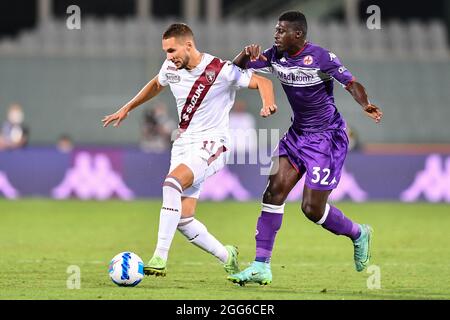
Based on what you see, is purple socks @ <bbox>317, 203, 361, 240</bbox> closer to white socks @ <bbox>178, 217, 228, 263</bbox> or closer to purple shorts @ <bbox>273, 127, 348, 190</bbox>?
purple shorts @ <bbox>273, 127, 348, 190</bbox>

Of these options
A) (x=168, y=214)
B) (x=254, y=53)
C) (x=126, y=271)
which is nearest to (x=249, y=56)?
(x=254, y=53)

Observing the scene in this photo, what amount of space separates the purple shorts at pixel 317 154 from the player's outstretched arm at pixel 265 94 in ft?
1.60

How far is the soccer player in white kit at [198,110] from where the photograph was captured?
8.50m

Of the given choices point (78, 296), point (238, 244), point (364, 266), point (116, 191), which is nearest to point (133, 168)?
point (116, 191)

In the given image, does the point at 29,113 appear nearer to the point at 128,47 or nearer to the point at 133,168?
the point at 128,47

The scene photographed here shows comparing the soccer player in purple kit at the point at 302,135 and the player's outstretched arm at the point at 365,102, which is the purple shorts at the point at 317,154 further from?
the player's outstretched arm at the point at 365,102

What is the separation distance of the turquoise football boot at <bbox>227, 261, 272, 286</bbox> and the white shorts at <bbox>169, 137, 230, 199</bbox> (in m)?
0.82

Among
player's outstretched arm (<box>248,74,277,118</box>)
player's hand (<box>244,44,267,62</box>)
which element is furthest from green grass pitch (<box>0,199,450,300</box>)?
player's hand (<box>244,44,267,62</box>)

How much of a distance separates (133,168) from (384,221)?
548cm

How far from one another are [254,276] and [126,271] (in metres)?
1.08

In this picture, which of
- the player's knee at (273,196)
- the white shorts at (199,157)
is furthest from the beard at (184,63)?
the player's knee at (273,196)

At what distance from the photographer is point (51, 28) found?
23.6 meters

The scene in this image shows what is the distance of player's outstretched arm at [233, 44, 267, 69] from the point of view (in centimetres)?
866

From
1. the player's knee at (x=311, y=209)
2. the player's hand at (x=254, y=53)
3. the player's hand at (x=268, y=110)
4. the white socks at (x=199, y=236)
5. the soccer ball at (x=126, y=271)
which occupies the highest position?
the player's hand at (x=254, y=53)
